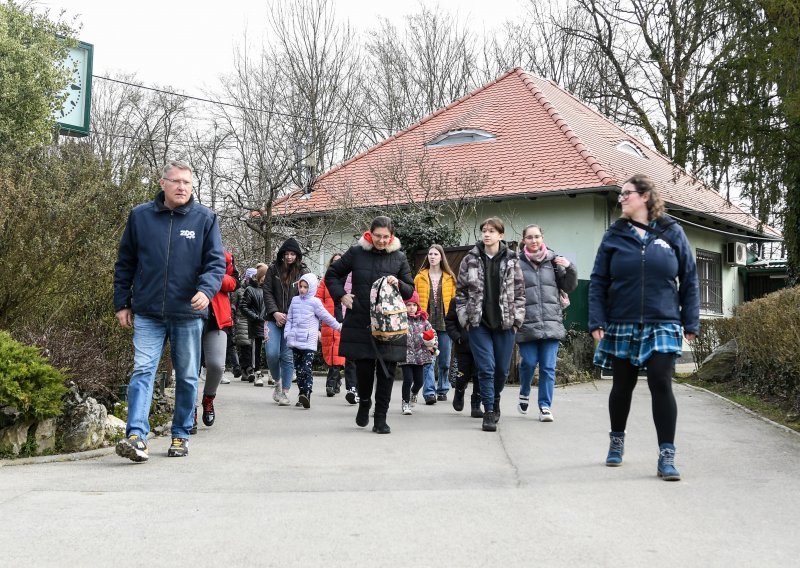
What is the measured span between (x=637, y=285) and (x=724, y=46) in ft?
42.6

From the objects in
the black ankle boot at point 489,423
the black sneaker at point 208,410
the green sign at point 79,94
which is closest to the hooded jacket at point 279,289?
the black sneaker at point 208,410

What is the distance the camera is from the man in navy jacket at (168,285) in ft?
23.0

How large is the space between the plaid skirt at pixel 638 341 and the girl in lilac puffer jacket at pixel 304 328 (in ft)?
16.9

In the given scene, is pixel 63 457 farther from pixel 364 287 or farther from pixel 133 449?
pixel 364 287

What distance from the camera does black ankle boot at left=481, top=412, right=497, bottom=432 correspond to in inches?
349

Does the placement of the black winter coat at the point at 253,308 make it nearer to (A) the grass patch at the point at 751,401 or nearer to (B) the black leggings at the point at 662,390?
(A) the grass patch at the point at 751,401

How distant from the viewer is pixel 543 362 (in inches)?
391

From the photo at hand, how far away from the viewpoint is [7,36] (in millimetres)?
13336

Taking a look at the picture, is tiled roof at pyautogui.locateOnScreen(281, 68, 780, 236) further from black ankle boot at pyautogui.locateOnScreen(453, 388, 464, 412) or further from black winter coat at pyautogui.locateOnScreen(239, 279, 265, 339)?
black ankle boot at pyautogui.locateOnScreen(453, 388, 464, 412)

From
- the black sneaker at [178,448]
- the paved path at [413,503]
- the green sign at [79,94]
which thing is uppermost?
the green sign at [79,94]

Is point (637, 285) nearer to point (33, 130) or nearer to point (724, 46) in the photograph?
point (33, 130)

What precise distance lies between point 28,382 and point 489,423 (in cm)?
406

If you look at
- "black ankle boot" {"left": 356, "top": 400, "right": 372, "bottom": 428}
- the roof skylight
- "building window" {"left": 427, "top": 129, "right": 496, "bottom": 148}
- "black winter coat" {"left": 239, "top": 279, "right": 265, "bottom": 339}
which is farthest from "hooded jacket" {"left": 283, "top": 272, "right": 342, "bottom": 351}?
the roof skylight

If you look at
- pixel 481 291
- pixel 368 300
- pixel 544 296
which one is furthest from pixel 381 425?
pixel 544 296
